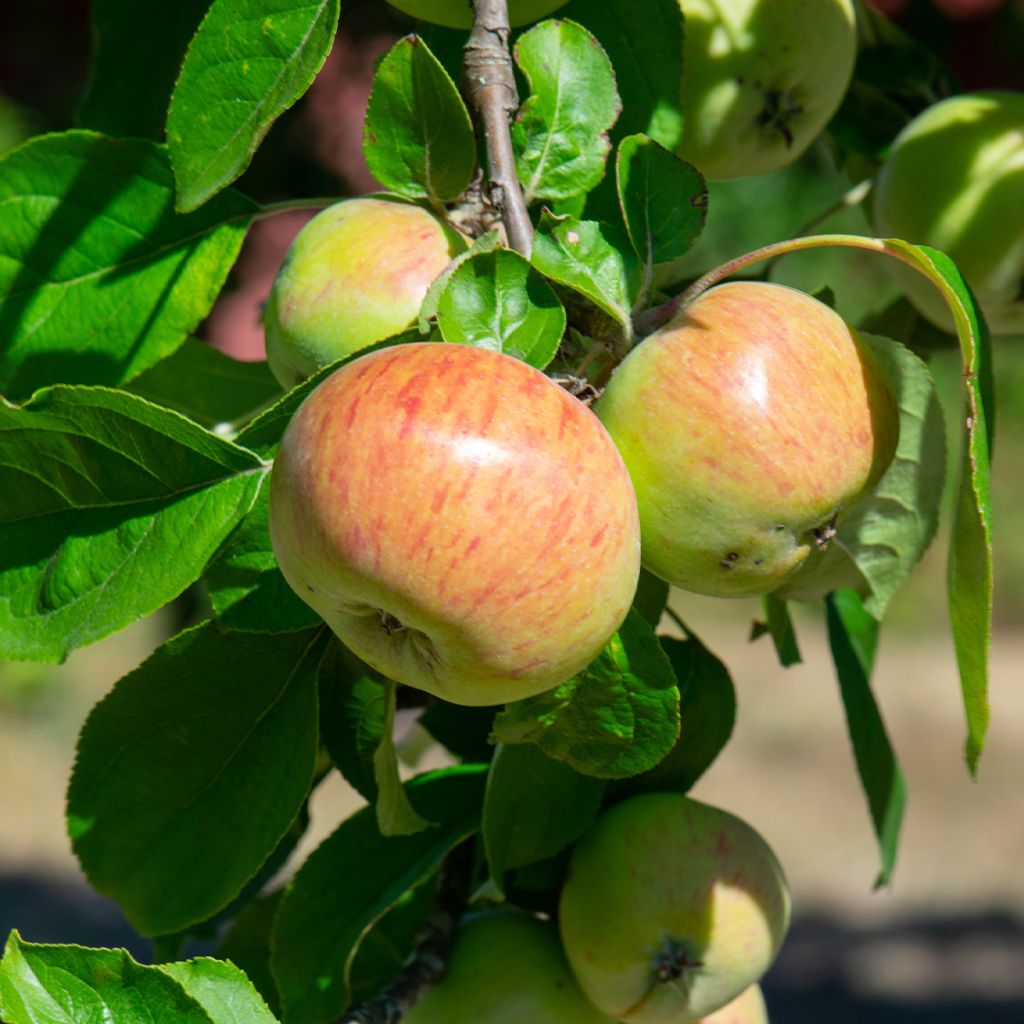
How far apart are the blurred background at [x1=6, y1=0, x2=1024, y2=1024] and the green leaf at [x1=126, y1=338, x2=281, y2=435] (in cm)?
163

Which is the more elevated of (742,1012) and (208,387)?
(208,387)

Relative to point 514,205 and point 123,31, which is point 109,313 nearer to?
point 514,205

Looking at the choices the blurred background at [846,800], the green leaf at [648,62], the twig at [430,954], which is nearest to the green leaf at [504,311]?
the green leaf at [648,62]

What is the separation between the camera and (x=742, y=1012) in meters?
1.05

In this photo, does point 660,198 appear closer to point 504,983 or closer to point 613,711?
point 613,711

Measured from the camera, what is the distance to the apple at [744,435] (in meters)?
0.68

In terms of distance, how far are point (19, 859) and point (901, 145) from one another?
421 cm

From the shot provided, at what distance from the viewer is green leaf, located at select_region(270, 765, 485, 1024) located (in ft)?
3.06

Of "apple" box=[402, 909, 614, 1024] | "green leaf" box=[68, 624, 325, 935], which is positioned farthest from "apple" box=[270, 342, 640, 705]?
"apple" box=[402, 909, 614, 1024]

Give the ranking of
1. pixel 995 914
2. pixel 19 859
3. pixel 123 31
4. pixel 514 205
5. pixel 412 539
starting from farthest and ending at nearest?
pixel 19 859
pixel 995 914
pixel 123 31
pixel 514 205
pixel 412 539

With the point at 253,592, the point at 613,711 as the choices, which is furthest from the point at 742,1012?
the point at 253,592

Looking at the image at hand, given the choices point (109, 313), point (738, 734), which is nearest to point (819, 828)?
point (738, 734)

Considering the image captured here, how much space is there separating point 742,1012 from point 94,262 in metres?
0.73

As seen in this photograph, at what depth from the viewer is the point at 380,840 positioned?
0.97 m
